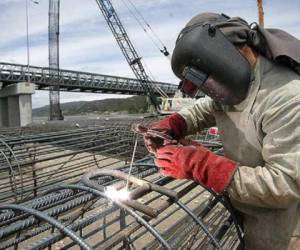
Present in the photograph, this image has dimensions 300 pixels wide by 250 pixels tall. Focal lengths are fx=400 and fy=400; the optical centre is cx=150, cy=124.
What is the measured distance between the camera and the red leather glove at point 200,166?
1817 millimetres

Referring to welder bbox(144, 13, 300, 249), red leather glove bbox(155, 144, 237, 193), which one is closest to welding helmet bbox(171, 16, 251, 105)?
welder bbox(144, 13, 300, 249)

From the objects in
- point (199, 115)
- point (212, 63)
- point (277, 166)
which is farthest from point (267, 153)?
point (199, 115)

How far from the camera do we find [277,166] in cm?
172

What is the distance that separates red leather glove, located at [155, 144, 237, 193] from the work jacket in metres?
0.05

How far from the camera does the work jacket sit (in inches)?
67.3

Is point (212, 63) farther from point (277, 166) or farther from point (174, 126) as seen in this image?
point (174, 126)

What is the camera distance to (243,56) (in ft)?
6.42

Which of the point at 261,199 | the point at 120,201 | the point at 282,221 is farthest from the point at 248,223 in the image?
the point at 120,201

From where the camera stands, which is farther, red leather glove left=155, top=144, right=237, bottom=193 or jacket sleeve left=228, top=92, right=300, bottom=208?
red leather glove left=155, top=144, right=237, bottom=193

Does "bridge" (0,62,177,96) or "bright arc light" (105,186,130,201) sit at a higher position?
"bright arc light" (105,186,130,201)

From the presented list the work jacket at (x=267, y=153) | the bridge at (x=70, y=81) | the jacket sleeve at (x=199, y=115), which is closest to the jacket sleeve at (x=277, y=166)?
the work jacket at (x=267, y=153)

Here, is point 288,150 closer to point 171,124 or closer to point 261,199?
point 261,199

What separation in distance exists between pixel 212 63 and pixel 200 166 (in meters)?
0.50

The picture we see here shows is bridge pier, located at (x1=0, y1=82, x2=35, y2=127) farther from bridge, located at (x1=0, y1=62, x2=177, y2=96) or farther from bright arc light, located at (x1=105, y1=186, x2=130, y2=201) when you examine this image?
bright arc light, located at (x1=105, y1=186, x2=130, y2=201)
